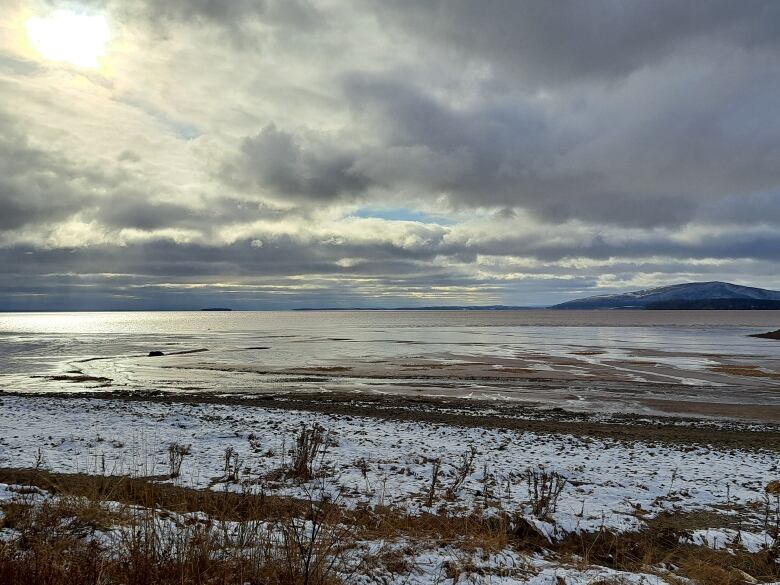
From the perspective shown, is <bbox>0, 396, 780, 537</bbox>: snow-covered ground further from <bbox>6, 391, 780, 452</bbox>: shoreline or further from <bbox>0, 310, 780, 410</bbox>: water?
<bbox>0, 310, 780, 410</bbox>: water

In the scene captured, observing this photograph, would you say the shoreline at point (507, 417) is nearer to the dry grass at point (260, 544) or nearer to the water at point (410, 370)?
the water at point (410, 370)

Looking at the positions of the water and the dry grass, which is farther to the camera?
the water

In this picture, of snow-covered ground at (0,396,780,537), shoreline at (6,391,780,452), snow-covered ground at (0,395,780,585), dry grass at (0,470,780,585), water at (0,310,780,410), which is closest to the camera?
dry grass at (0,470,780,585)

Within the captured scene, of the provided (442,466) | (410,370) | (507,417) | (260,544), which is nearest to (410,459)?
(442,466)

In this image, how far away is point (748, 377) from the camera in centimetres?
3956

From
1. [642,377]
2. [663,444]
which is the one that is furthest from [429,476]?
[642,377]

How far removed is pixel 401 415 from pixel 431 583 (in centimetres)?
1842

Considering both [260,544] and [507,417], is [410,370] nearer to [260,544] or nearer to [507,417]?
[507,417]

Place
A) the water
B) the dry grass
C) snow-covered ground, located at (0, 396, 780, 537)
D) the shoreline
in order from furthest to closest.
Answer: the water
the shoreline
snow-covered ground, located at (0, 396, 780, 537)
the dry grass

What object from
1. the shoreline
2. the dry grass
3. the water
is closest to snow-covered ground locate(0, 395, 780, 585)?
the dry grass

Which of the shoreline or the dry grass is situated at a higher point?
the dry grass

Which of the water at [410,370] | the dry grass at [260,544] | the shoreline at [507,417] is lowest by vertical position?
the water at [410,370]

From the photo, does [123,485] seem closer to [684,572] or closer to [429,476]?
[429,476]

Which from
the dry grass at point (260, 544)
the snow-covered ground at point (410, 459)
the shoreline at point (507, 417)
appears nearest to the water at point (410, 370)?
the shoreline at point (507, 417)
